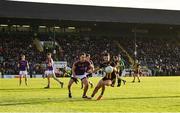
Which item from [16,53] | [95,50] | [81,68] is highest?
[95,50]

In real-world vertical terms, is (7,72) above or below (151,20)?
below

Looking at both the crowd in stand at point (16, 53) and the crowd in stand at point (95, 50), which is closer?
the crowd in stand at point (16, 53)

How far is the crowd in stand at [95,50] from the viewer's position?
60656mm

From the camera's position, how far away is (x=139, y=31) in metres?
73.8

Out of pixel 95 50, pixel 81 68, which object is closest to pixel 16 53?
pixel 95 50

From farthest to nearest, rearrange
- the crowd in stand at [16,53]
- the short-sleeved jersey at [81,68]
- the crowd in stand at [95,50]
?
the crowd in stand at [95,50] < the crowd in stand at [16,53] < the short-sleeved jersey at [81,68]

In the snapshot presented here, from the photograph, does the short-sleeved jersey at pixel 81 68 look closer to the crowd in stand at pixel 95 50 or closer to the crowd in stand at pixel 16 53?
the crowd in stand at pixel 16 53

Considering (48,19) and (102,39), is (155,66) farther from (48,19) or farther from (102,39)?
(48,19)

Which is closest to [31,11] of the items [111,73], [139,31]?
[139,31]

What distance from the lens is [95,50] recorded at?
6675 centimetres

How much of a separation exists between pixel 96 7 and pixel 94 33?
14.0 feet

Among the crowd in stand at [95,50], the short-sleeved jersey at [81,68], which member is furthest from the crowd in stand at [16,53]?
the short-sleeved jersey at [81,68]

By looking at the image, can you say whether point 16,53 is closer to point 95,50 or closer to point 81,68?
point 95,50

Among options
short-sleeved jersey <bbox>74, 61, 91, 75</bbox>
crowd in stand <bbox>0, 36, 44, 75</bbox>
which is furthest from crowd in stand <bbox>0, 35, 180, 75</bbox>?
short-sleeved jersey <bbox>74, 61, 91, 75</bbox>
